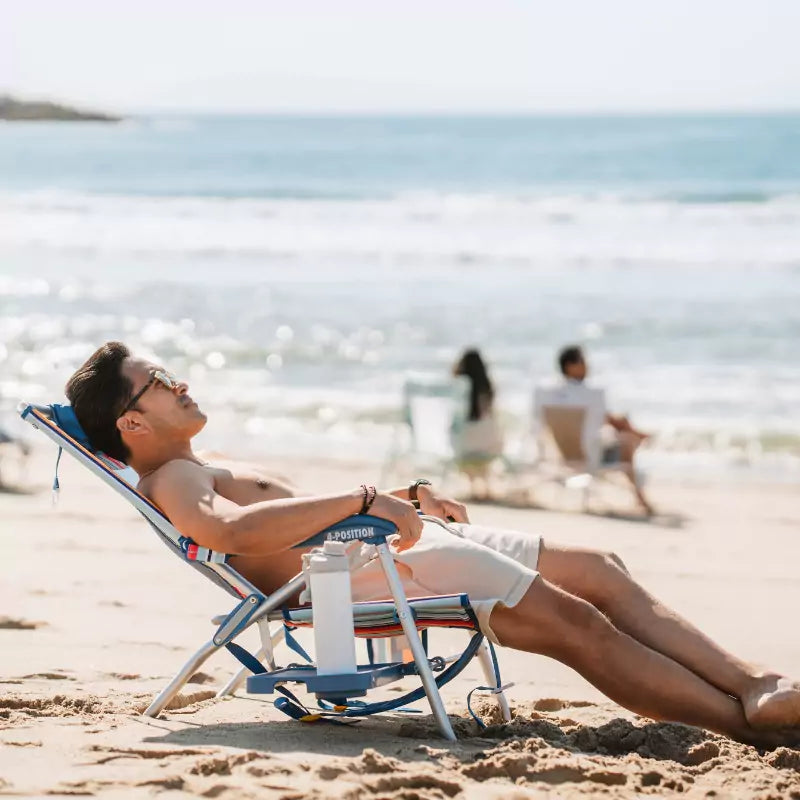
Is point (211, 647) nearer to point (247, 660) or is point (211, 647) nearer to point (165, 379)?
point (247, 660)

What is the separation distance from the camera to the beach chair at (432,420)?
367 inches

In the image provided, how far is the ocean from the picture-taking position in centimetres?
1265

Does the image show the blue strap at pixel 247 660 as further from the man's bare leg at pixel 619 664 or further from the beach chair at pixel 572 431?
the beach chair at pixel 572 431

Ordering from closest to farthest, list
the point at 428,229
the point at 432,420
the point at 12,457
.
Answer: the point at 432,420
the point at 12,457
the point at 428,229

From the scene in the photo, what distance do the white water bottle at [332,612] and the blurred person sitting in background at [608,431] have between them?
573 cm

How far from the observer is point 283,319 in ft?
58.9

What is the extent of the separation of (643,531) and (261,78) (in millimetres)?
182059

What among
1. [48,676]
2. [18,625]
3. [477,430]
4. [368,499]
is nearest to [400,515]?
[368,499]

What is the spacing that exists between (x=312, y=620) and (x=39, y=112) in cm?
8950

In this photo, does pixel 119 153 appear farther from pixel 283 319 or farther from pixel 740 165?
pixel 283 319

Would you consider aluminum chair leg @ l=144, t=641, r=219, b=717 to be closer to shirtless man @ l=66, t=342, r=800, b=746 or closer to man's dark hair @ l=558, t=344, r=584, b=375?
shirtless man @ l=66, t=342, r=800, b=746

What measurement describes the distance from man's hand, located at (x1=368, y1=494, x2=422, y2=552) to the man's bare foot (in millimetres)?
929

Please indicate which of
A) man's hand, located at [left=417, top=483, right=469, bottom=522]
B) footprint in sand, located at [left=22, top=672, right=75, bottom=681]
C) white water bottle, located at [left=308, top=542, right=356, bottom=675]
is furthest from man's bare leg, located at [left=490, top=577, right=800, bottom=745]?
footprint in sand, located at [left=22, top=672, right=75, bottom=681]

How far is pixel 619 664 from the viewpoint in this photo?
135 inches
